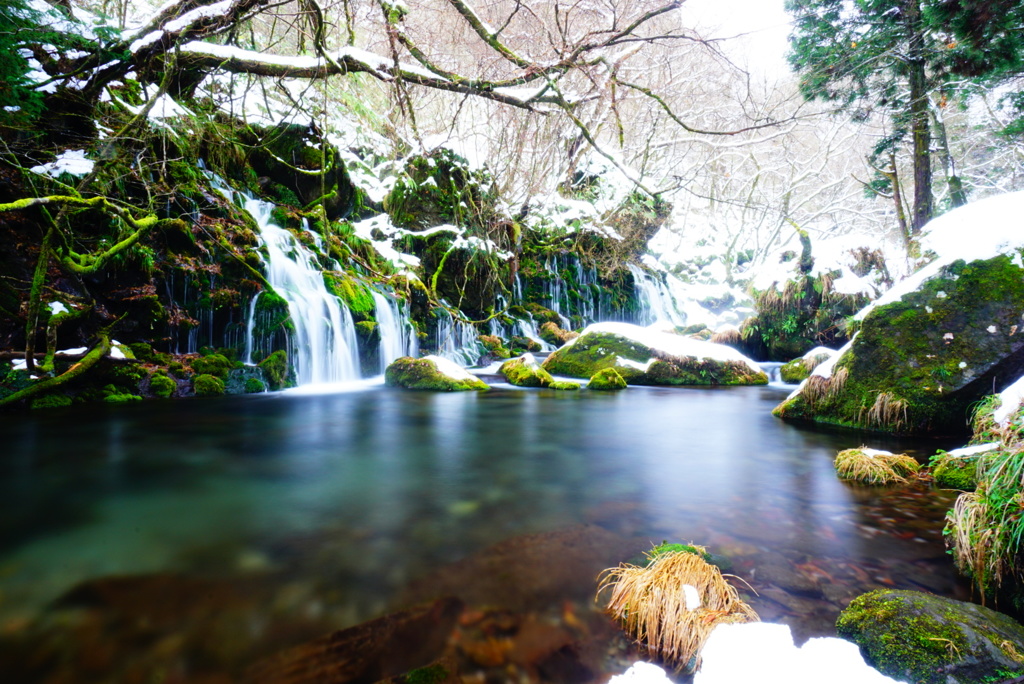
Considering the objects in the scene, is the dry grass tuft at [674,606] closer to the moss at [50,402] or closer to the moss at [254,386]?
the moss at [50,402]

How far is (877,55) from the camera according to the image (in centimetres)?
786

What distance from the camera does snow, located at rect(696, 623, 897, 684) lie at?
4.68 ft

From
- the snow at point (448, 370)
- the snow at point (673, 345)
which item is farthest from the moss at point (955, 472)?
the snow at point (448, 370)

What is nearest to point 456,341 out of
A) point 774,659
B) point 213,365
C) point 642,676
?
point 213,365

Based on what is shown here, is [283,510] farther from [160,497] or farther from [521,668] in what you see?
[521,668]

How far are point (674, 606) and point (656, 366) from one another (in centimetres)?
908

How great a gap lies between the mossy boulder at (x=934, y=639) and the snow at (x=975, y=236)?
5.02 metres

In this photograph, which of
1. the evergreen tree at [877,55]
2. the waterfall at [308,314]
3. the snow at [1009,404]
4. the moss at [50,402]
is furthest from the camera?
the waterfall at [308,314]

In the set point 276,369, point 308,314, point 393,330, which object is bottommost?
point 276,369

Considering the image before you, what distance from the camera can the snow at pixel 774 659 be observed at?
143 cm

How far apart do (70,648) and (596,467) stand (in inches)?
144

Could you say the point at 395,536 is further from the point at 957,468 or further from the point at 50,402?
the point at 50,402

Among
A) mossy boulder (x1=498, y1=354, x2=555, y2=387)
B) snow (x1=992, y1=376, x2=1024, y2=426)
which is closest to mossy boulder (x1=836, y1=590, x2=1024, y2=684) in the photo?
snow (x1=992, y1=376, x2=1024, y2=426)

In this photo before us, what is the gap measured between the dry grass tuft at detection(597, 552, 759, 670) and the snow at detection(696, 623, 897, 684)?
0.38 ft
